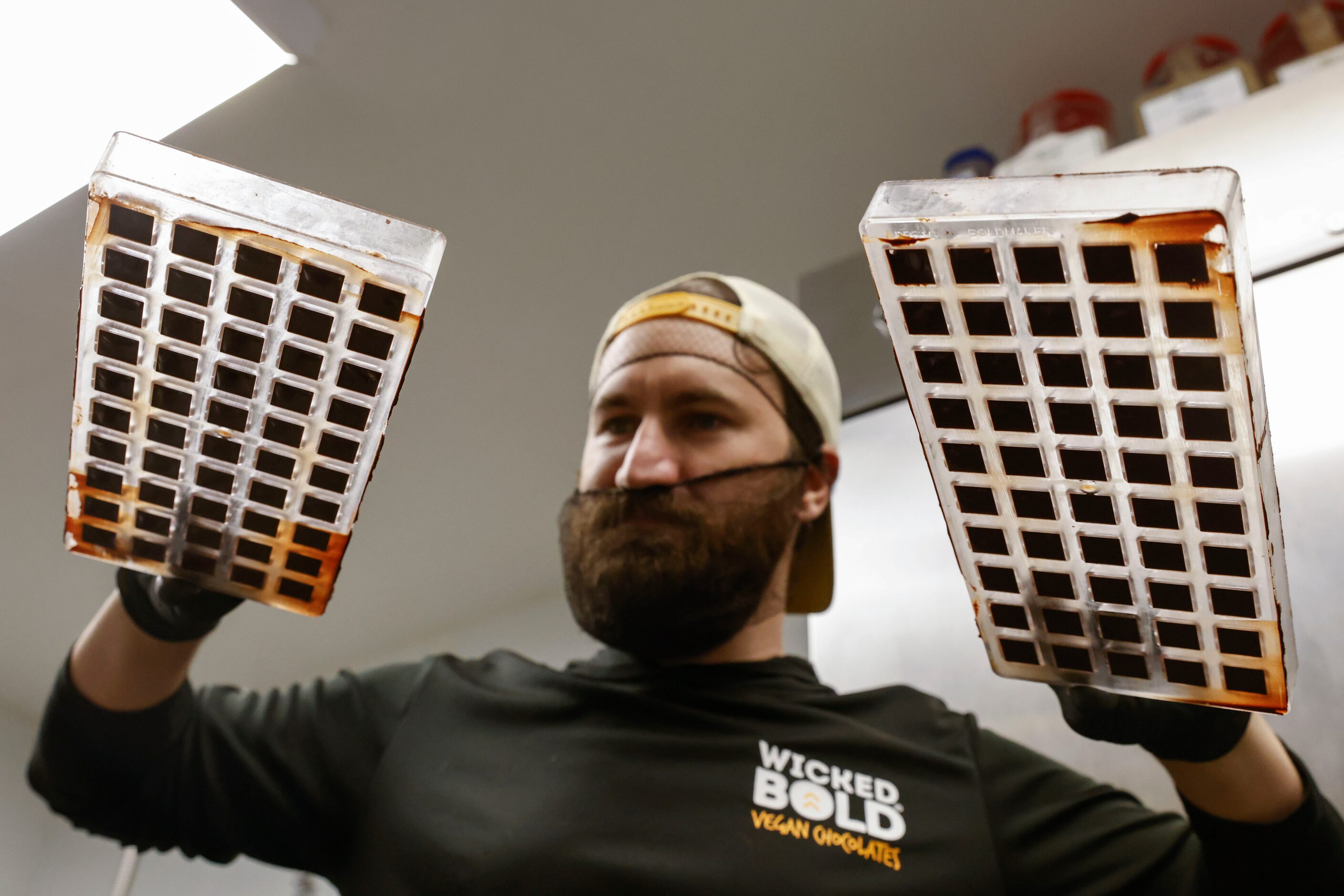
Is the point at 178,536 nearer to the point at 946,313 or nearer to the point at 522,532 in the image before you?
the point at 946,313

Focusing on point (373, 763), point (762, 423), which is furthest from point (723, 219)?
point (373, 763)

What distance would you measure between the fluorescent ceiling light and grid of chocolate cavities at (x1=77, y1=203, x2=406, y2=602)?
1.86 ft

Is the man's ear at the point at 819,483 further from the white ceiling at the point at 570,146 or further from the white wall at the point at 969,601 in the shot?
the white ceiling at the point at 570,146

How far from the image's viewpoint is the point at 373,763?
0.94 metres

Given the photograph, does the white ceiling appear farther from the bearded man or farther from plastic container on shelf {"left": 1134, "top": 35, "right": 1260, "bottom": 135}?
the bearded man

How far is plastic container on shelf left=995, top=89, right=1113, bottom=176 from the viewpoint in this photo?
4.24 feet

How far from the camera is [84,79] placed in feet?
3.44

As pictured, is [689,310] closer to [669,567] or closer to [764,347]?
[764,347]

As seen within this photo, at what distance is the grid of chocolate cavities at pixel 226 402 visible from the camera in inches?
22.0

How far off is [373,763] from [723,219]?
1.03m

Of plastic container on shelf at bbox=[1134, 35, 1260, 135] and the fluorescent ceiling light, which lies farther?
plastic container on shelf at bbox=[1134, 35, 1260, 135]

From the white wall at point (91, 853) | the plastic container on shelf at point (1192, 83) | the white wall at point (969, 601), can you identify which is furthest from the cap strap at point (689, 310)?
the white wall at point (91, 853)

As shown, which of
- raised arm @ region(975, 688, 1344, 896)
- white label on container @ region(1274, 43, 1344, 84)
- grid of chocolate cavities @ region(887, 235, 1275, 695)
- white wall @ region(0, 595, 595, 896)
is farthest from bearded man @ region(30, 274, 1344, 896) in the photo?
white wall @ region(0, 595, 595, 896)

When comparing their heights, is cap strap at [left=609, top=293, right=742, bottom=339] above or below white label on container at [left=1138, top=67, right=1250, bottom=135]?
below
